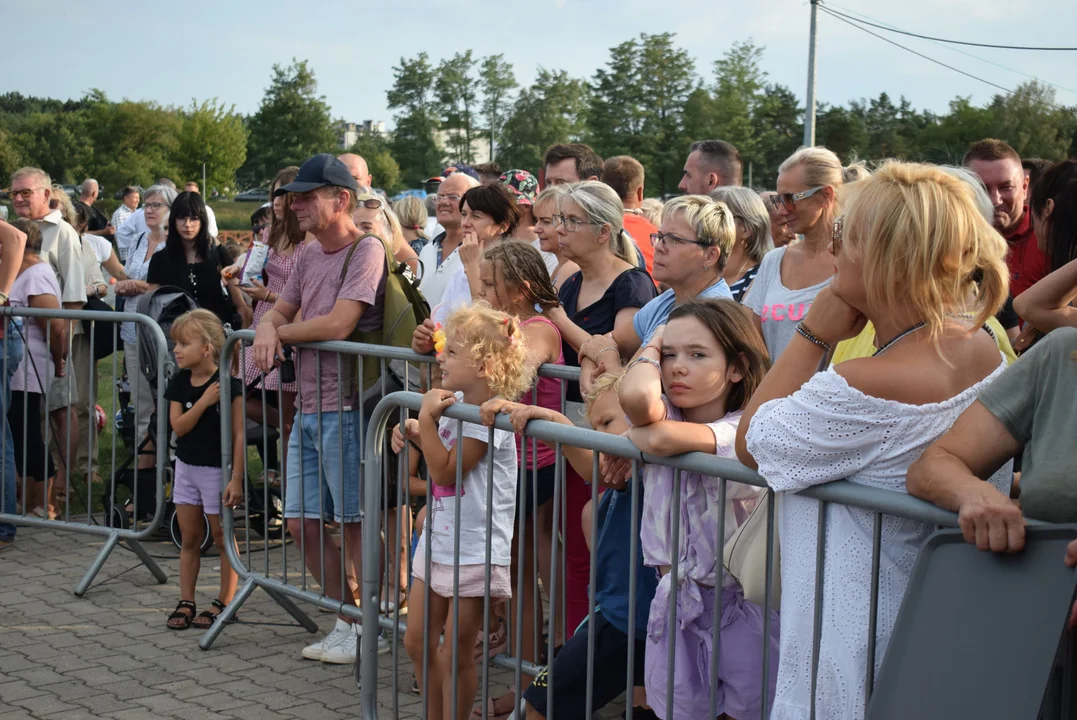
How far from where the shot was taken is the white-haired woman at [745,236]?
479 cm

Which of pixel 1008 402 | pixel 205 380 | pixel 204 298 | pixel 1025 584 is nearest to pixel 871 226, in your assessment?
pixel 1008 402

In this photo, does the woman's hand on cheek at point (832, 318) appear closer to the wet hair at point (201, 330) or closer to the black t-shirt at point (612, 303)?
the black t-shirt at point (612, 303)

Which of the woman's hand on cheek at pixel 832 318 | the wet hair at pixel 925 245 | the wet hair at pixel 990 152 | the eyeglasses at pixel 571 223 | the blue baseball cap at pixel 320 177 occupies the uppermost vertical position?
the wet hair at pixel 990 152

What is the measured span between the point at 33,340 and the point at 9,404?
0.46m

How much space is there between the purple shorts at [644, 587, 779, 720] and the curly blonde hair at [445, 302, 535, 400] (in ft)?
4.18

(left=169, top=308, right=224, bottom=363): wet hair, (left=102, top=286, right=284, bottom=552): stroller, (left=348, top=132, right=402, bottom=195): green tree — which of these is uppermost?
(left=348, top=132, right=402, bottom=195): green tree

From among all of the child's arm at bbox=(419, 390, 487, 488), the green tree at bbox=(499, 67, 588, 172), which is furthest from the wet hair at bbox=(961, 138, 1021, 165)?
the green tree at bbox=(499, 67, 588, 172)

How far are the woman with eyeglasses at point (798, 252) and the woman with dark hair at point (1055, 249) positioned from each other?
28.9 inches

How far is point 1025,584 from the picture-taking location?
1.97m

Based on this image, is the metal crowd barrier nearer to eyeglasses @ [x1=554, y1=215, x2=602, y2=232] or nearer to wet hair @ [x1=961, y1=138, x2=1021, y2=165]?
eyeglasses @ [x1=554, y1=215, x2=602, y2=232]

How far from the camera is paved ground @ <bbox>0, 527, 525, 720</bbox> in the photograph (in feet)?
15.5

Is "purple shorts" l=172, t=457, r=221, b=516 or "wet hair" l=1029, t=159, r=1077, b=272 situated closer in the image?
"wet hair" l=1029, t=159, r=1077, b=272

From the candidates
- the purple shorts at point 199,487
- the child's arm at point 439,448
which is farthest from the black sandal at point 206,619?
the child's arm at point 439,448

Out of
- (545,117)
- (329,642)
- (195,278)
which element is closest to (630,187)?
(195,278)
